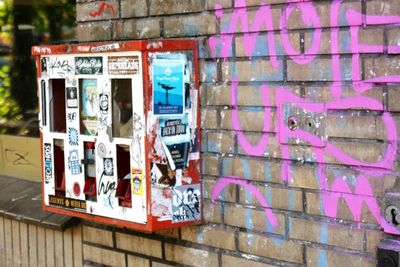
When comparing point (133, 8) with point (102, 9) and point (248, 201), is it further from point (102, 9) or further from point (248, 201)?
point (248, 201)

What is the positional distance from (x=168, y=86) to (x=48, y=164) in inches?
39.0

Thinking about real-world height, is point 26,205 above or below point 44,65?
below

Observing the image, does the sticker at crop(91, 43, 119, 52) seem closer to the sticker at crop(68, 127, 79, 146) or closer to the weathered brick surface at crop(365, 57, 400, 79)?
the sticker at crop(68, 127, 79, 146)

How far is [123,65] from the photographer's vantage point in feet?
10.5

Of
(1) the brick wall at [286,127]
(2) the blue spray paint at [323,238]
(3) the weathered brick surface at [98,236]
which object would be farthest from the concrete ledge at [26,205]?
(2) the blue spray paint at [323,238]

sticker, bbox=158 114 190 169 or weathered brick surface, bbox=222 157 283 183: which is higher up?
sticker, bbox=158 114 190 169

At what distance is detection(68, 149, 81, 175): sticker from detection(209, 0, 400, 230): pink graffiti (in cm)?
84

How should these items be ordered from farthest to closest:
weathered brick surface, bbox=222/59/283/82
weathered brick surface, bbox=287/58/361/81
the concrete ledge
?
1. the concrete ledge
2. weathered brick surface, bbox=222/59/283/82
3. weathered brick surface, bbox=287/58/361/81

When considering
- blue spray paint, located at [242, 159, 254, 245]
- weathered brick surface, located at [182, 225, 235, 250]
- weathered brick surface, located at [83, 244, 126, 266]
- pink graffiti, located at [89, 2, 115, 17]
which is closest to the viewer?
blue spray paint, located at [242, 159, 254, 245]

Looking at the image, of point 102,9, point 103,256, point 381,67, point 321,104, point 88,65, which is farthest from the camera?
point 103,256

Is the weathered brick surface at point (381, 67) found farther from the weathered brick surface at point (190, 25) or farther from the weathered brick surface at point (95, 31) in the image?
the weathered brick surface at point (95, 31)

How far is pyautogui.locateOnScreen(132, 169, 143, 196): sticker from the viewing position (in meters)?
3.17

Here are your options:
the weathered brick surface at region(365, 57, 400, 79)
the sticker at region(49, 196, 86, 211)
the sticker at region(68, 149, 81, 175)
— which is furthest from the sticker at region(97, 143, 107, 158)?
the weathered brick surface at region(365, 57, 400, 79)

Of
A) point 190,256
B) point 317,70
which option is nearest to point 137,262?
point 190,256
